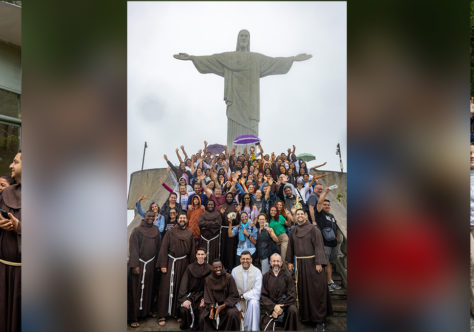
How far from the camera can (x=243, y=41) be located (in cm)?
375

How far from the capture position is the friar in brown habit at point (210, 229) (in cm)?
398

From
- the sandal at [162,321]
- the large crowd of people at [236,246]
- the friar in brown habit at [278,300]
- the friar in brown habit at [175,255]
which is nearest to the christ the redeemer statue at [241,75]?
the large crowd of people at [236,246]

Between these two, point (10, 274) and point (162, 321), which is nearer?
point (10, 274)

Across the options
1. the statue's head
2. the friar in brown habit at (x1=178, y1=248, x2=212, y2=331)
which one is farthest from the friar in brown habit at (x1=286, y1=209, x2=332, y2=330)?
the statue's head

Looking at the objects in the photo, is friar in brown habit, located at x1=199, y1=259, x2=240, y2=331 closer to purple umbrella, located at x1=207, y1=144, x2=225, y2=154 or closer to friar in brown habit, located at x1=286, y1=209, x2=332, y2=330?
friar in brown habit, located at x1=286, y1=209, x2=332, y2=330

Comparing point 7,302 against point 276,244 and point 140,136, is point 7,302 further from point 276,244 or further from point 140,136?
point 276,244

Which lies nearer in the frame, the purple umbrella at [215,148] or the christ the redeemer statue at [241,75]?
the christ the redeemer statue at [241,75]

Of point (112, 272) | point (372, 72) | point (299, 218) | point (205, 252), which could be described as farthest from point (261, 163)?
point (112, 272)

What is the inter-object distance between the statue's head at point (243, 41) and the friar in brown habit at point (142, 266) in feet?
6.75

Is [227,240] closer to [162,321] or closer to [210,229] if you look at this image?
[210,229]

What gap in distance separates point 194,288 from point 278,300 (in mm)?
Answer: 928

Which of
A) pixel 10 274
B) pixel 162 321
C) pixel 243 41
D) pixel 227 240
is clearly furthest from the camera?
pixel 227 240

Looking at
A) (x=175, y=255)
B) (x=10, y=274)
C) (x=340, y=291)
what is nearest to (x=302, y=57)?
(x=340, y=291)

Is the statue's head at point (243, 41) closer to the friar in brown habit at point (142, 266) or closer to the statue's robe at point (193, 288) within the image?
the friar in brown habit at point (142, 266)
